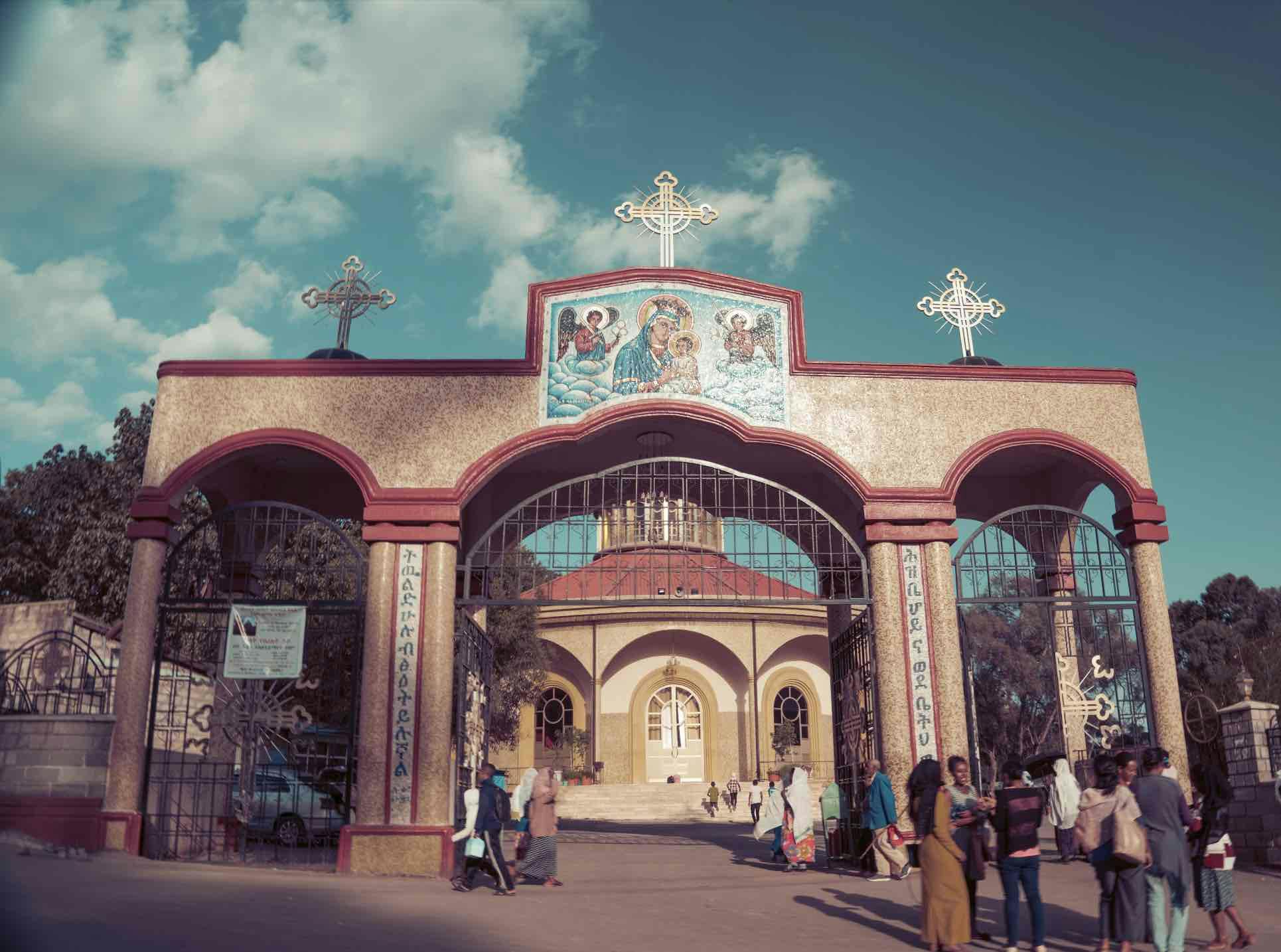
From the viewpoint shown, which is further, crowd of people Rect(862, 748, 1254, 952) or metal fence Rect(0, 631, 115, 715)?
metal fence Rect(0, 631, 115, 715)

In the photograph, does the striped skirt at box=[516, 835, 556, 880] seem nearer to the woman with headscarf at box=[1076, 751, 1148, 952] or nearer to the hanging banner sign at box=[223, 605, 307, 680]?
the hanging banner sign at box=[223, 605, 307, 680]

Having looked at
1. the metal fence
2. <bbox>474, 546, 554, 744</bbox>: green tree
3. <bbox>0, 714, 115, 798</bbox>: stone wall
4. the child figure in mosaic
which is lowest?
<bbox>0, 714, 115, 798</bbox>: stone wall

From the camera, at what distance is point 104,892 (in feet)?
26.6

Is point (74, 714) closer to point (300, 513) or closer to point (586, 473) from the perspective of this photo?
point (300, 513)

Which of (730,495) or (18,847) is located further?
(730,495)

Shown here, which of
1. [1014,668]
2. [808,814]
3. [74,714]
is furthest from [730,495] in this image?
[1014,668]

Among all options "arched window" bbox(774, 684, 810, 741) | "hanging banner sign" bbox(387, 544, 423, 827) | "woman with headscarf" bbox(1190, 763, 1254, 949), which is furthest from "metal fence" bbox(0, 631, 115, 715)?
"arched window" bbox(774, 684, 810, 741)

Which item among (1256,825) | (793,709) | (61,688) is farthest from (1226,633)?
(61,688)

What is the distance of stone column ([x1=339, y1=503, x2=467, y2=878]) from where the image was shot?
11492 millimetres

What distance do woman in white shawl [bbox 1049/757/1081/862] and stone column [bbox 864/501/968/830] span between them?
166 centimetres

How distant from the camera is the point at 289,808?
15180 mm

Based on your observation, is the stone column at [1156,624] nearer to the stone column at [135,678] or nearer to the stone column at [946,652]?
the stone column at [946,652]

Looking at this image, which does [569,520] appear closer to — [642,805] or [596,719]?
[642,805]

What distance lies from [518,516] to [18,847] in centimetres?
657
